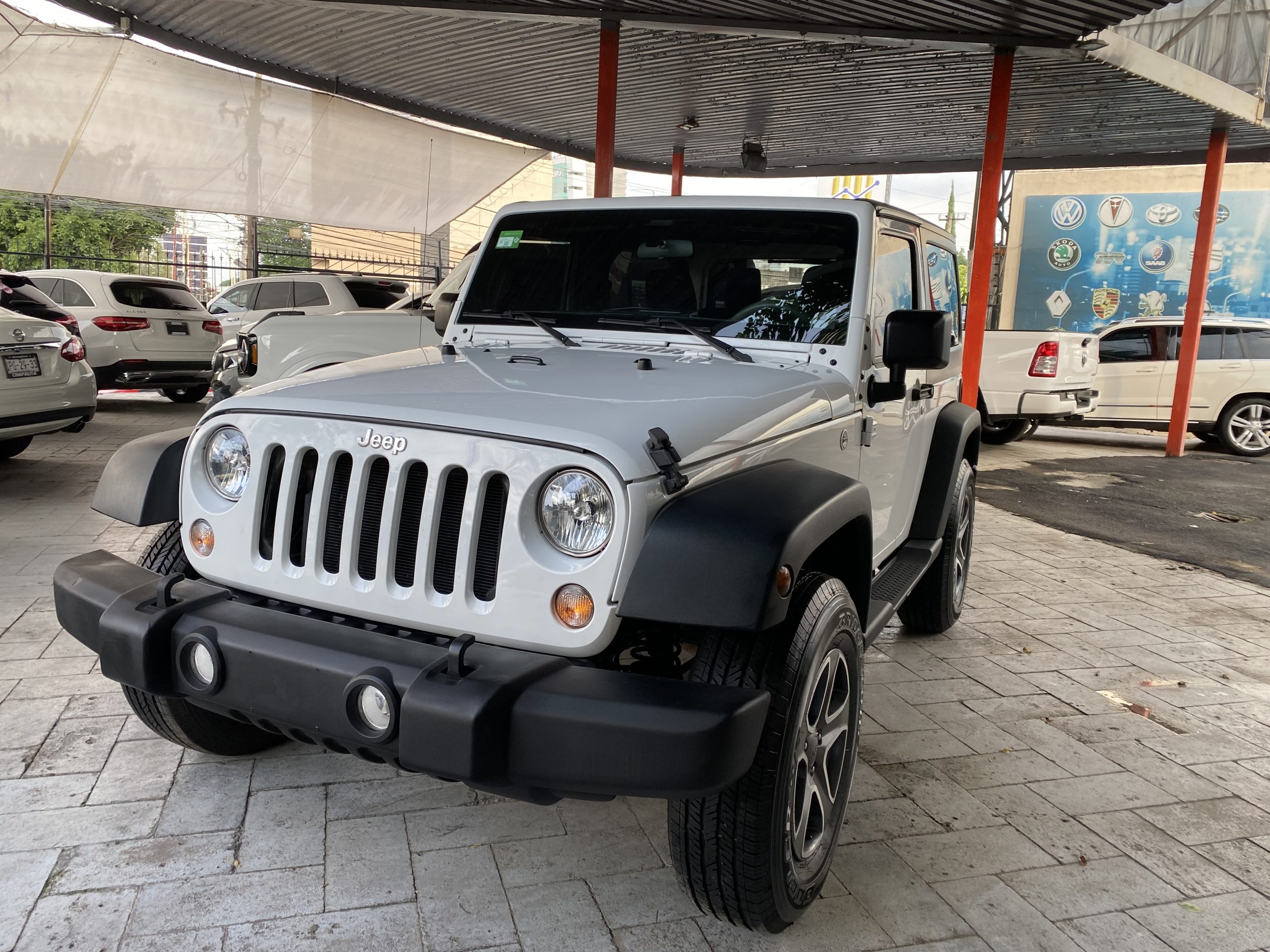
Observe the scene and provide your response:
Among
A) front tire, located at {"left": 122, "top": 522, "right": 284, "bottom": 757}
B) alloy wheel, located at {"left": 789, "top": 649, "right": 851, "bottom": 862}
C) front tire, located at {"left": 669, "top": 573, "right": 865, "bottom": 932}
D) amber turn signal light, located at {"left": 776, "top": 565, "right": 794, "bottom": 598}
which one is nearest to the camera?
amber turn signal light, located at {"left": 776, "top": 565, "right": 794, "bottom": 598}

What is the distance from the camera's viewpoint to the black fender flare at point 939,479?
4453mm

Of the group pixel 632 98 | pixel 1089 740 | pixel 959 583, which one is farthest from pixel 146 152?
pixel 1089 740

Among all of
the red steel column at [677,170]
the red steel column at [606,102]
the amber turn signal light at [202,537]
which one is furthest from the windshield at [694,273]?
the red steel column at [677,170]

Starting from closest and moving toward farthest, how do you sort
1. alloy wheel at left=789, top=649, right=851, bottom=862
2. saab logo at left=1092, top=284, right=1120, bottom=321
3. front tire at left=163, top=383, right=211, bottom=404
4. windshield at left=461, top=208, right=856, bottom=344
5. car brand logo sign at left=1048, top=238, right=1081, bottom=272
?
1. alloy wheel at left=789, top=649, right=851, bottom=862
2. windshield at left=461, top=208, right=856, bottom=344
3. front tire at left=163, top=383, right=211, bottom=404
4. saab logo at left=1092, top=284, right=1120, bottom=321
5. car brand logo sign at left=1048, top=238, right=1081, bottom=272

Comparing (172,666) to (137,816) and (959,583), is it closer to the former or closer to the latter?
(137,816)

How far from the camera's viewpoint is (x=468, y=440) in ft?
7.62

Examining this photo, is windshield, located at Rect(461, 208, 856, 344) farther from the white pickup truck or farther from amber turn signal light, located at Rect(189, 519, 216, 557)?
the white pickup truck

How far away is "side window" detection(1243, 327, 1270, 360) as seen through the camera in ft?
42.3

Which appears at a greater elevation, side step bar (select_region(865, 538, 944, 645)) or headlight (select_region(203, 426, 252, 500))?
headlight (select_region(203, 426, 252, 500))

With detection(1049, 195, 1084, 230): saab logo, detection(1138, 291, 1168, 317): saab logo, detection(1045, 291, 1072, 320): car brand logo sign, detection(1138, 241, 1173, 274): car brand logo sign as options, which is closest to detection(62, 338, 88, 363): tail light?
detection(1045, 291, 1072, 320): car brand logo sign

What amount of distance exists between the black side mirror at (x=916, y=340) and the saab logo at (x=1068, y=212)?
71.6 ft

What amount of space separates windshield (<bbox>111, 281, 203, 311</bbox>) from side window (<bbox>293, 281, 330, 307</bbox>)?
48.6 inches

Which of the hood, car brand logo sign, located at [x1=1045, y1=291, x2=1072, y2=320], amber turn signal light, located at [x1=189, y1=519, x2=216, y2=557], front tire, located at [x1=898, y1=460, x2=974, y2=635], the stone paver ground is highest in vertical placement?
car brand logo sign, located at [x1=1045, y1=291, x2=1072, y2=320]

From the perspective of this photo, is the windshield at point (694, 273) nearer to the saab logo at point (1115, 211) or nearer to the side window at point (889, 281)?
the side window at point (889, 281)
